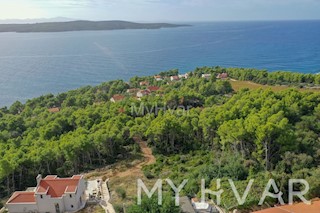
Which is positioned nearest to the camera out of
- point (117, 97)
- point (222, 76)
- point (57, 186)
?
point (57, 186)

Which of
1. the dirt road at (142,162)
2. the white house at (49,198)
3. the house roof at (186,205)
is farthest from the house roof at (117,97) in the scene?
the house roof at (186,205)

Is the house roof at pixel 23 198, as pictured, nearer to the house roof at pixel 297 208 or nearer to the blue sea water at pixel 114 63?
the house roof at pixel 297 208

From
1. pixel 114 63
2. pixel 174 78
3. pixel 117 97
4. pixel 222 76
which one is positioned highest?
pixel 222 76

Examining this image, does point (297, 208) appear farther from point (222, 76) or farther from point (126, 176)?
point (222, 76)

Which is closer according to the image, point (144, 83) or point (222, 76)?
point (222, 76)

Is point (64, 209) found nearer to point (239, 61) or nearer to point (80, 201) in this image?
point (80, 201)

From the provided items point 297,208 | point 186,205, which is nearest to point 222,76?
point 297,208

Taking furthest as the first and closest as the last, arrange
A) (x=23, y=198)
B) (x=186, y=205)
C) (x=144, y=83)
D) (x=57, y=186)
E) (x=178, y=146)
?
(x=144, y=83), (x=178, y=146), (x=57, y=186), (x=23, y=198), (x=186, y=205)

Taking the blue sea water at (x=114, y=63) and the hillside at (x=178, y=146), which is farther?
the blue sea water at (x=114, y=63)

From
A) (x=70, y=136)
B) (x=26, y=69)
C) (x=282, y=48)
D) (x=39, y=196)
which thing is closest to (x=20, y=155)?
(x=70, y=136)
